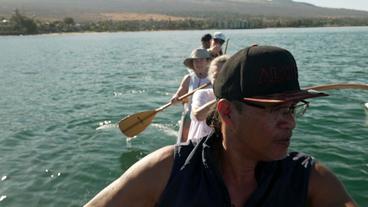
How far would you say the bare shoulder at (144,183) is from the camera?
248cm

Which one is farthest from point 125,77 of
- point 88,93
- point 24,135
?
point 24,135

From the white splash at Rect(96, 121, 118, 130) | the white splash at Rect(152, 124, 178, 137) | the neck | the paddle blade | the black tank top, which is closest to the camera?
the black tank top

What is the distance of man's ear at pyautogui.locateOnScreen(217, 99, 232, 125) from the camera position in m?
2.44

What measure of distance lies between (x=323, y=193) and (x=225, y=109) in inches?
25.9

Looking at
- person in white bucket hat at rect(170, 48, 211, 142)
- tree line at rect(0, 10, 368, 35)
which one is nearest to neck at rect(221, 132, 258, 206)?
person in white bucket hat at rect(170, 48, 211, 142)

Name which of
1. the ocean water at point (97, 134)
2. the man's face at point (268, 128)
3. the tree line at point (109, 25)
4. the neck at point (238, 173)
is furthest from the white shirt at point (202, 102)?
the tree line at point (109, 25)

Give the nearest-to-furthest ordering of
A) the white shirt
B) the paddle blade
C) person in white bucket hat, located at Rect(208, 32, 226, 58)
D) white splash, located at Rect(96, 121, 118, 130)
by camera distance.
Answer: the white shirt, person in white bucket hat, located at Rect(208, 32, 226, 58), the paddle blade, white splash, located at Rect(96, 121, 118, 130)

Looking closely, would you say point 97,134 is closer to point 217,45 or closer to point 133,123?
point 133,123

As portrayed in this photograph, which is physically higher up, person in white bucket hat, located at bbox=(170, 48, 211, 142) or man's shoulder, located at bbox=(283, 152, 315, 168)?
man's shoulder, located at bbox=(283, 152, 315, 168)

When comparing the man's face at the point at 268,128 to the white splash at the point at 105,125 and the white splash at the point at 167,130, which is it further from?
the white splash at the point at 105,125

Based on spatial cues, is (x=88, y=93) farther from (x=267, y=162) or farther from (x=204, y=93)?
(x=267, y=162)

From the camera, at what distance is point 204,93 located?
6.09 m

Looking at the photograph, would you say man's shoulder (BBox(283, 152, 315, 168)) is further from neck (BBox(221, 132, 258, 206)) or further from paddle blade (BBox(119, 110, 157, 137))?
paddle blade (BBox(119, 110, 157, 137))

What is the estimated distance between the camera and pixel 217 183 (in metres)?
2.47
